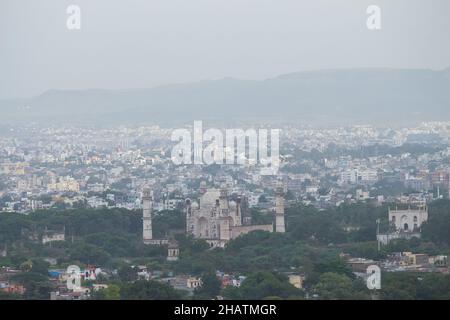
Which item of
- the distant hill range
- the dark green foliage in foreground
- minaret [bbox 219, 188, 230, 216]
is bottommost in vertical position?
the dark green foliage in foreground

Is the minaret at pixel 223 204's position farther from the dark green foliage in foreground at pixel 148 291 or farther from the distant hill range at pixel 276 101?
the distant hill range at pixel 276 101

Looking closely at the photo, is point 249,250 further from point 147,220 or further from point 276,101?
point 276,101

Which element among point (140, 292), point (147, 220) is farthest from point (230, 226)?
point (140, 292)

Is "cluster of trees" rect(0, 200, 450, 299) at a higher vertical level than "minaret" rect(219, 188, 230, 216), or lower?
lower

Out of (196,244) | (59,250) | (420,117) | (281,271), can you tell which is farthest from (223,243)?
(420,117)

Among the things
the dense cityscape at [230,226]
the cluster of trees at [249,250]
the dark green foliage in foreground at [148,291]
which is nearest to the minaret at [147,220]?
the dense cityscape at [230,226]

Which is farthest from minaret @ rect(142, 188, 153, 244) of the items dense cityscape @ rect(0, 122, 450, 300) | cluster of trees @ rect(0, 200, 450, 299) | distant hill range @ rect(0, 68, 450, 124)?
distant hill range @ rect(0, 68, 450, 124)

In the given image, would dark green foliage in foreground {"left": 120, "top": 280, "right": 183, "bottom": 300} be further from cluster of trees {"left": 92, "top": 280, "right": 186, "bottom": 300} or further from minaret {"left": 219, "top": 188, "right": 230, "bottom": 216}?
minaret {"left": 219, "top": 188, "right": 230, "bottom": 216}
